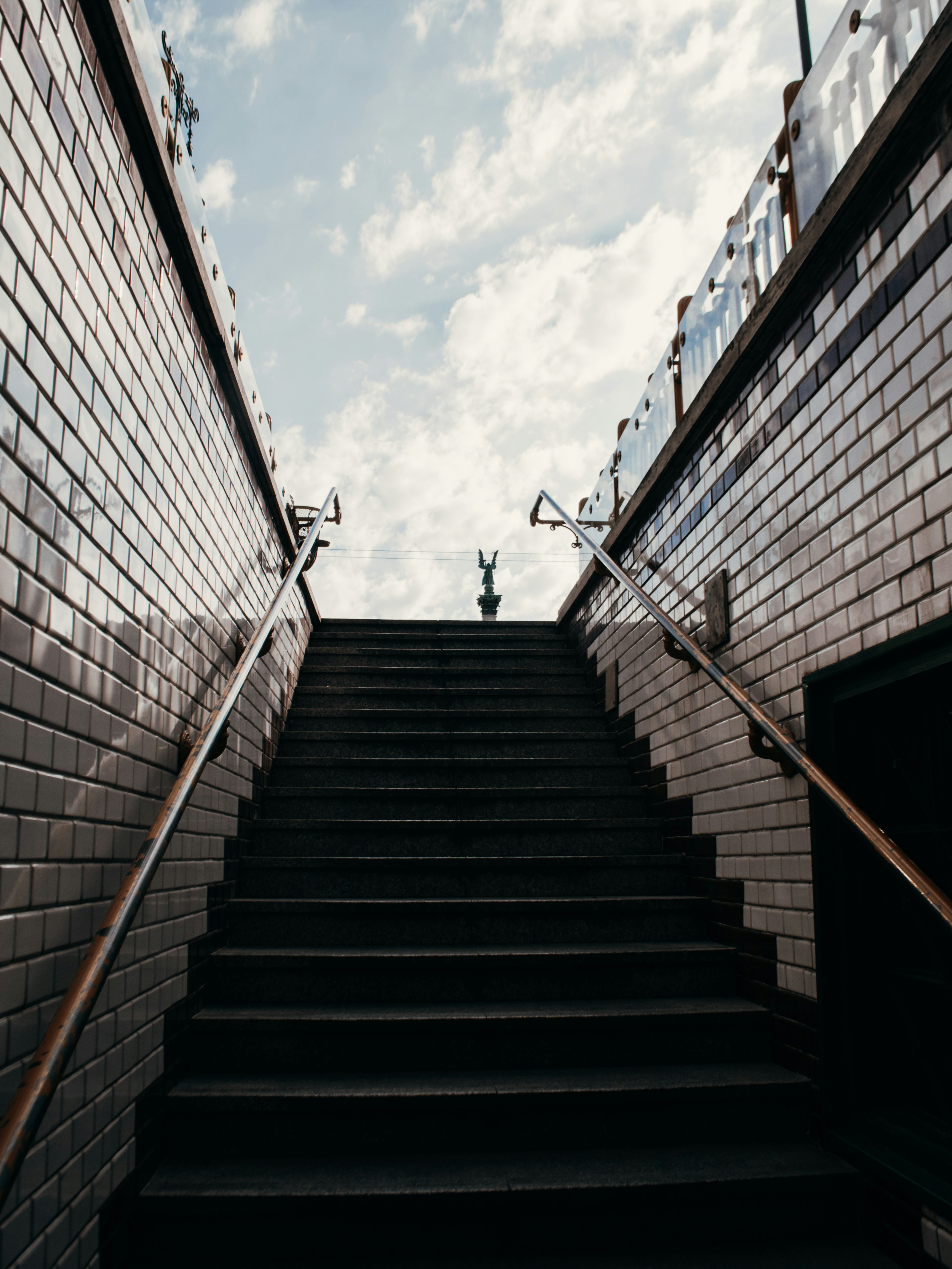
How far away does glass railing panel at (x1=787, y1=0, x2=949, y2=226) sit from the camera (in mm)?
1976

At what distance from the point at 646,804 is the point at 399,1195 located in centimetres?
227

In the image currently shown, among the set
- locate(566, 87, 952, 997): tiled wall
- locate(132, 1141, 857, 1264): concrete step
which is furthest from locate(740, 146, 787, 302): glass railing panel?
locate(132, 1141, 857, 1264): concrete step

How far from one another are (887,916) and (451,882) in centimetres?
165

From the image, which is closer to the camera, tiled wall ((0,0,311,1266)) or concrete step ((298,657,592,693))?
tiled wall ((0,0,311,1266))

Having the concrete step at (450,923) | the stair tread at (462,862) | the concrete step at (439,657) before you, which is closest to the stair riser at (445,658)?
the concrete step at (439,657)

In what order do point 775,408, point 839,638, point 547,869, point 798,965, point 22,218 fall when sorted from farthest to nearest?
point 547,869
point 775,408
point 798,965
point 839,638
point 22,218

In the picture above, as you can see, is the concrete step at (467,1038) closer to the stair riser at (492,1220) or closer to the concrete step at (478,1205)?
the concrete step at (478,1205)

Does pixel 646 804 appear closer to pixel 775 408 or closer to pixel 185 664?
pixel 775 408

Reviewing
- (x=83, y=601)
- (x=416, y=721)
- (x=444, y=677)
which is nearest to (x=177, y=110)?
(x=83, y=601)

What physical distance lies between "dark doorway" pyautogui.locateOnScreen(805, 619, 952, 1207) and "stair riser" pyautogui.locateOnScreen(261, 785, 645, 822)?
5.37ft

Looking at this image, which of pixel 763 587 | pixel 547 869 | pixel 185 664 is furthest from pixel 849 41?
pixel 547 869

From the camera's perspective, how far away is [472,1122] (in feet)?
7.22

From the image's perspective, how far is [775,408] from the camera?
2717mm

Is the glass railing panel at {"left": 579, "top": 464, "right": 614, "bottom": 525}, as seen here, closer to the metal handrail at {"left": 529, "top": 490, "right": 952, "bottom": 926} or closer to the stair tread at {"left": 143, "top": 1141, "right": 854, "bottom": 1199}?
the metal handrail at {"left": 529, "top": 490, "right": 952, "bottom": 926}
